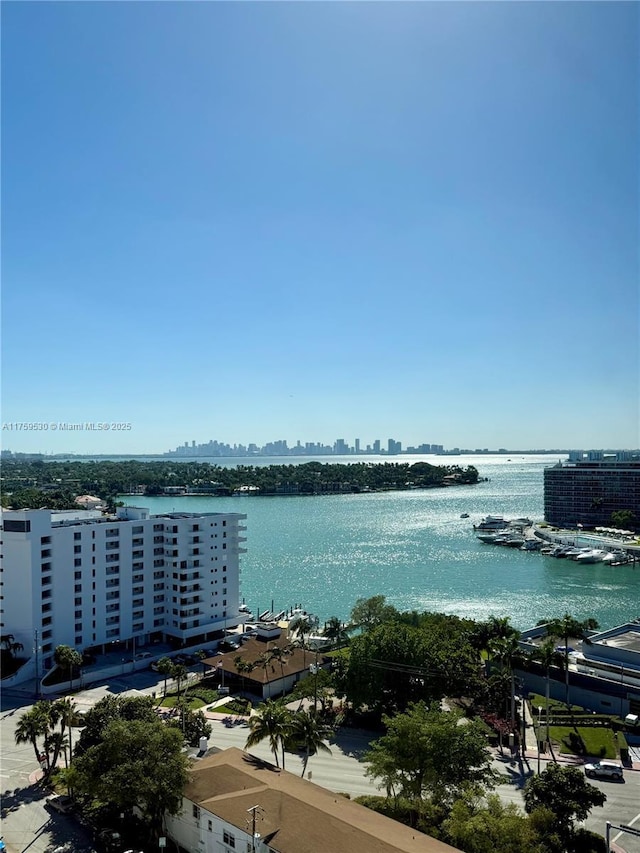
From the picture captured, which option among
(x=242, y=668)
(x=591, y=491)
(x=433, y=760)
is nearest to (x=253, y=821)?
(x=433, y=760)

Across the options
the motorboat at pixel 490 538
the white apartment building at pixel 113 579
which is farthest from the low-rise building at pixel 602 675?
the motorboat at pixel 490 538

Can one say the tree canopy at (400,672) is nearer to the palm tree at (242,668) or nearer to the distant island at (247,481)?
the palm tree at (242,668)

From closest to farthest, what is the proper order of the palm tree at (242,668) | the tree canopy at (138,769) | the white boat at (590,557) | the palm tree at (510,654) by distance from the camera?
1. the tree canopy at (138,769)
2. the palm tree at (510,654)
3. the palm tree at (242,668)
4. the white boat at (590,557)

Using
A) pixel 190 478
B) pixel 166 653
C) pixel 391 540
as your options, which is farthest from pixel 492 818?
pixel 190 478

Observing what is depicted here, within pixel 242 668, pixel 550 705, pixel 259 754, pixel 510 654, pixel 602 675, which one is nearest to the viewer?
pixel 259 754

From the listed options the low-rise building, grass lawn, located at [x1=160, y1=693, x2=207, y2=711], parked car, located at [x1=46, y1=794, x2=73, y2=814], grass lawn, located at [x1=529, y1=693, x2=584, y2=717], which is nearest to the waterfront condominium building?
the low-rise building

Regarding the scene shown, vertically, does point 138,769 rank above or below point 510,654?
above

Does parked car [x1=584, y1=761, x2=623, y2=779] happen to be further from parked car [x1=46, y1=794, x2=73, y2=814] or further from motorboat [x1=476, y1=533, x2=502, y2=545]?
motorboat [x1=476, y1=533, x2=502, y2=545]

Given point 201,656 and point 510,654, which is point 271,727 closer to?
point 510,654

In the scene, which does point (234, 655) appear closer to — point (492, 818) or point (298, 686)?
point (298, 686)
